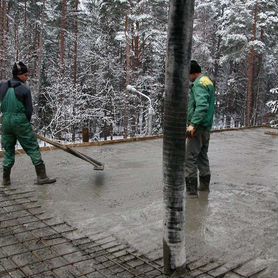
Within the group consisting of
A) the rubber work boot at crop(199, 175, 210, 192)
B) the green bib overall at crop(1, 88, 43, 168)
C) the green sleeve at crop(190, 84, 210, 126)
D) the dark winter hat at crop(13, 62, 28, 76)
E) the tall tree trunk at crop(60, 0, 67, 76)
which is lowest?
the rubber work boot at crop(199, 175, 210, 192)

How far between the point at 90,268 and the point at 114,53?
22684mm

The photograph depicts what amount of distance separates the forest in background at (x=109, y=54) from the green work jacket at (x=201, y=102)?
1241 cm

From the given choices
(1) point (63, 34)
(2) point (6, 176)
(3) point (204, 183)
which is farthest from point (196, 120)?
(1) point (63, 34)

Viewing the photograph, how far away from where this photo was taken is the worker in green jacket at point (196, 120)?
4758 mm

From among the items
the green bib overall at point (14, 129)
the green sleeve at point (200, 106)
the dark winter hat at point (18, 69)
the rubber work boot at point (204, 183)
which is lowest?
the rubber work boot at point (204, 183)

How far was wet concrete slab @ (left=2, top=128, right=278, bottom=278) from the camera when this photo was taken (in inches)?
138

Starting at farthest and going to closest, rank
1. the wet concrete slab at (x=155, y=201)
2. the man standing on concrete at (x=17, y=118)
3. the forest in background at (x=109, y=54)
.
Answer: the forest in background at (x=109, y=54) → the man standing on concrete at (x=17, y=118) → the wet concrete slab at (x=155, y=201)

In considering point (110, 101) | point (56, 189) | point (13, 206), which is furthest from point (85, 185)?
point (110, 101)

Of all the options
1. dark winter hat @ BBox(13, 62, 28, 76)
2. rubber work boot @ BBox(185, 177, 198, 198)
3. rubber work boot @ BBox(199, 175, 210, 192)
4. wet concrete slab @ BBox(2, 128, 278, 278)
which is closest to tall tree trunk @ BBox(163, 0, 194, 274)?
wet concrete slab @ BBox(2, 128, 278, 278)

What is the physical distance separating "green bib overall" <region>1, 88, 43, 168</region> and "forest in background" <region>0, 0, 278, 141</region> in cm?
1161

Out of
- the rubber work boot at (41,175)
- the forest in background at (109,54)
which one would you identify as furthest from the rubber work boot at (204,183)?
the forest in background at (109,54)

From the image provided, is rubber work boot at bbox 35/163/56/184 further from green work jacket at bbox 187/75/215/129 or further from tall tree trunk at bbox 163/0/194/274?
tall tree trunk at bbox 163/0/194/274

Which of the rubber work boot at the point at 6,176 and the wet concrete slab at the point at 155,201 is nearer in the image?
the wet concrete slab at the point at 155,201

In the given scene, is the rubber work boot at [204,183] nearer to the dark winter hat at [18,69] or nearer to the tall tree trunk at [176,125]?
the tall tree trunk at [176,125]
